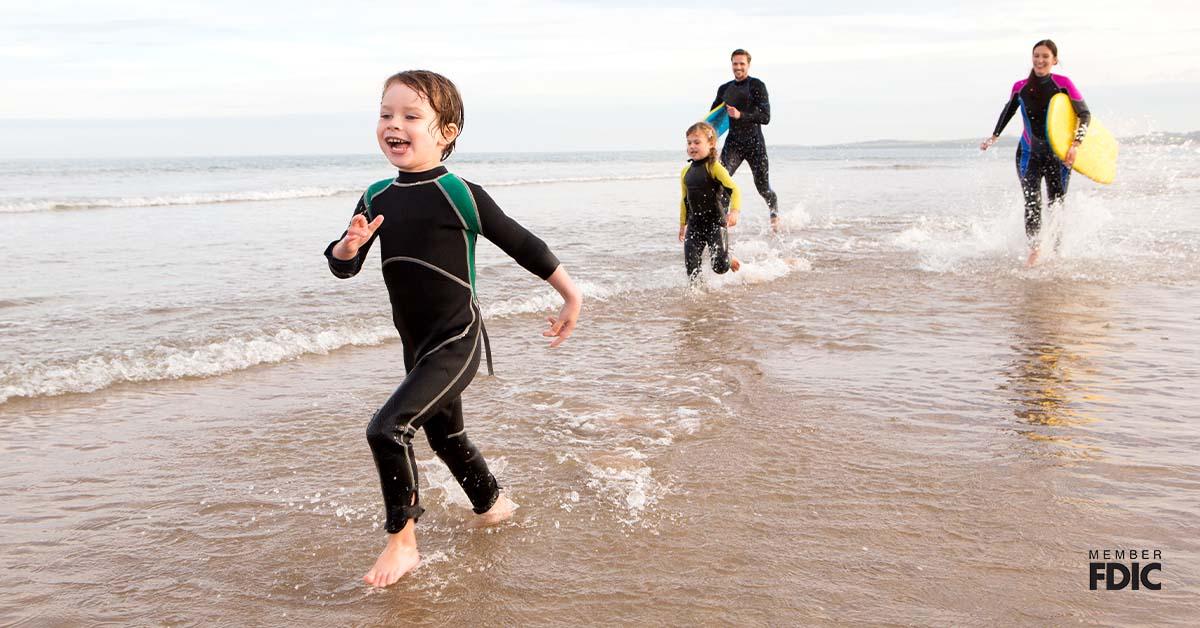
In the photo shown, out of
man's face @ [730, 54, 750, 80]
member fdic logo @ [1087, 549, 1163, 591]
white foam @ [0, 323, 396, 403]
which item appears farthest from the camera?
man's face @ [730, 54, 750, 80]

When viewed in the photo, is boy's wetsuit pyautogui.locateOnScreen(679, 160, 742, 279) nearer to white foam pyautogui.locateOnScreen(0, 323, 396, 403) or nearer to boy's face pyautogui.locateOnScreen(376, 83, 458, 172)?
white foam pyautogui.locateOnScreen(0, 323, 396, 403)

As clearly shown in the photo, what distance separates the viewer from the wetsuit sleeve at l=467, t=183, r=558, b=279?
122 inches

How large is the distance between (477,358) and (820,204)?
18343 mm

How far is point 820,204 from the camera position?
67.3 feet

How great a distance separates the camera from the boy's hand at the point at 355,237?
2.89 metres

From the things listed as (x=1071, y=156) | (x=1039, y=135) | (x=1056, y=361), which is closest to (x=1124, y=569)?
(x=1056, y=361)

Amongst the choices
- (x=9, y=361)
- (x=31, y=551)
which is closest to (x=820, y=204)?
(x=9, y=361)

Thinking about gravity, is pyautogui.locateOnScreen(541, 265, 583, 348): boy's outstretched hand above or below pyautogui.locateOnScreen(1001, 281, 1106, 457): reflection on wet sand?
above

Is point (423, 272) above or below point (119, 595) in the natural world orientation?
above

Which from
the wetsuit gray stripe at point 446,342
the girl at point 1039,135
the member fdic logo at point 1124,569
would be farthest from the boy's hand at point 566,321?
the girl at point 1039,135

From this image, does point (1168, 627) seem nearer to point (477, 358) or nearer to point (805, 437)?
point (805, 437)

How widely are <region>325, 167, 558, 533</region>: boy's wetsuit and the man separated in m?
8.25

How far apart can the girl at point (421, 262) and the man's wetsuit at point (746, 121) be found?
27.2ft

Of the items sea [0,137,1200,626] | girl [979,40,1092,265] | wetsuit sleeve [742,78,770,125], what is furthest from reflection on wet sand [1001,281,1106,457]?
wetsuit sleeve [742,78,770,125]
